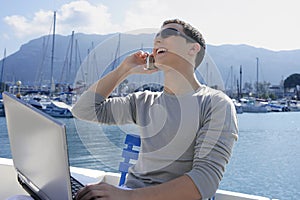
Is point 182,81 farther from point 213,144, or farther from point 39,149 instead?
point 39,149

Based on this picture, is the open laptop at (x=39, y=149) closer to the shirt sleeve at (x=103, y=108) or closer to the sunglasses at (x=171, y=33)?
the shirt sleeve at (x=103, y=108)

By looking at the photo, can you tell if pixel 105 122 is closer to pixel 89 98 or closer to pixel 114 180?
pixel 89 98

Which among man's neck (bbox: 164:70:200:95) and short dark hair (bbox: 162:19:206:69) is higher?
short dark hair (bbox: 162:19:206:69)

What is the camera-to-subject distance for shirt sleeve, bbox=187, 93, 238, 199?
78 centimetres

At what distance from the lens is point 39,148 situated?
65 cm

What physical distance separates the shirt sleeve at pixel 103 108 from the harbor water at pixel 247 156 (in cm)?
5

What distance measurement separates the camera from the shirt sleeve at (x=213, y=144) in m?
0.78

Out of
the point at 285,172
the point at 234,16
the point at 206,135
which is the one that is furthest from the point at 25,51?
the point at 206,135

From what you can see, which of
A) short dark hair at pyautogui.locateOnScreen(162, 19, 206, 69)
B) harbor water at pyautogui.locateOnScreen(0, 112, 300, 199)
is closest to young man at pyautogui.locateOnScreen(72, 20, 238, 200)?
short dark hair at pyautogui.locateOnScreen(162, 19, 206, 69)

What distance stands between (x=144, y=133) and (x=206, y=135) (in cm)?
23

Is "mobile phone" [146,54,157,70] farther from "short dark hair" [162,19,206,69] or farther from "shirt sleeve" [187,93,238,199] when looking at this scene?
"shirt sleeve" [187,93,238,199]

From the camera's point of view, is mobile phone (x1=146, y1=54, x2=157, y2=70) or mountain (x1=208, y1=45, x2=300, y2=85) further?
mountain (x1=208, y1=45, x2=300, y2=85)

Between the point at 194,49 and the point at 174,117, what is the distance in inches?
7.7

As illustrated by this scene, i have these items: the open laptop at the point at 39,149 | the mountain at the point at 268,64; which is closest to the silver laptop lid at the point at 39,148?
the open laptop at the point at 39,149
